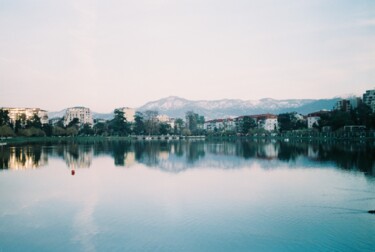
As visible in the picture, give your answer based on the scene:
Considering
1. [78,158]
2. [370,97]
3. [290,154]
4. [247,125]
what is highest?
[370,97]

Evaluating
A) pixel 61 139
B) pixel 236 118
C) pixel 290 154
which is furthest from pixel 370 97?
pixel 61 139

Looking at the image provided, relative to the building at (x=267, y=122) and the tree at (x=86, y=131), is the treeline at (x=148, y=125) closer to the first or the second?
the tree at (x=86, y=131)

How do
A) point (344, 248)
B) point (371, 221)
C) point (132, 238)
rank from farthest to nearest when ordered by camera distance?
1. point (371, 221)
2. point (132, 238)
3. point (344, 248)

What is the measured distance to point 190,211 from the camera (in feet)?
48.6

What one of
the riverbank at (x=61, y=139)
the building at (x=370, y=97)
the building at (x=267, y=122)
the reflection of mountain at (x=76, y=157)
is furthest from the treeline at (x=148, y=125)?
the reflection of mountain at (x=76, y=157)

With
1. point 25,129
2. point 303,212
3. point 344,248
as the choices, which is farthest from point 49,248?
point 25,129

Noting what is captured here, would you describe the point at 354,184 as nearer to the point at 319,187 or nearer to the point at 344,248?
the point at 319,187

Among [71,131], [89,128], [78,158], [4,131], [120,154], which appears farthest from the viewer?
[89,128]

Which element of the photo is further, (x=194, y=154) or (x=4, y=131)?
(x=4, y=131)

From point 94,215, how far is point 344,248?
873cm

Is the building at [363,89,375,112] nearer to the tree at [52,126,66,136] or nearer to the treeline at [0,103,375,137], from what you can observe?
the treeline at [0,103,375,137]

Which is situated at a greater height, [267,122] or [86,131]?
[267,122]

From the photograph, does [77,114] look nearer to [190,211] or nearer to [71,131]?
[71,131]

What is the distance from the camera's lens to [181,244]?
10891mm
